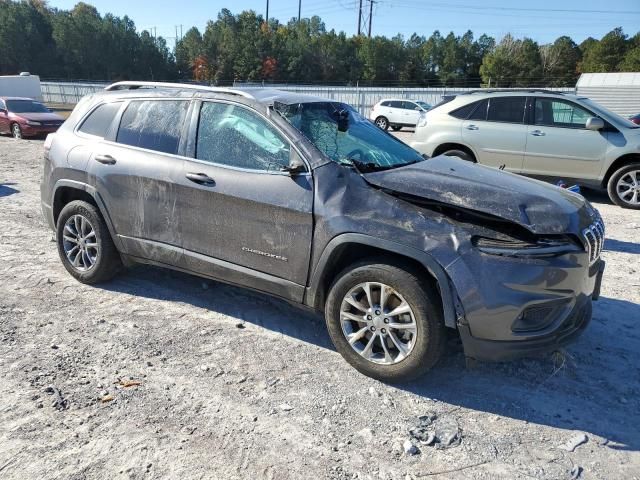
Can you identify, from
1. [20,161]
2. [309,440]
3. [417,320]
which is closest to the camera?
[309,440]

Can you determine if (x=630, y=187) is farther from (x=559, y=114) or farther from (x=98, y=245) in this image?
(x=98, y=245)

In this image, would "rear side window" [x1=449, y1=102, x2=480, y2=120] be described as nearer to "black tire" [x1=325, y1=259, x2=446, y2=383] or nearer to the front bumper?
the front bumper

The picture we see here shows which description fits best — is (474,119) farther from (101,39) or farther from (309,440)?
(101,39)

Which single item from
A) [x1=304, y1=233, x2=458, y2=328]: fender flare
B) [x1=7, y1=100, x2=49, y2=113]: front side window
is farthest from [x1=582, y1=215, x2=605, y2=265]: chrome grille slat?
[x1=7, y1=100, x2=49, y2=113]: front side window

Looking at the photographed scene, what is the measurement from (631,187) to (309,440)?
750 centimetres

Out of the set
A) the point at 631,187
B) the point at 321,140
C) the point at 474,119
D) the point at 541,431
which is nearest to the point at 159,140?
the point at 321,140

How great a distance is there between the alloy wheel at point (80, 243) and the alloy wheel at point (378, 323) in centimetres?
249

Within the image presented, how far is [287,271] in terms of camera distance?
3605mm

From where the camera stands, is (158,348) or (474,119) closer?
(158,348)

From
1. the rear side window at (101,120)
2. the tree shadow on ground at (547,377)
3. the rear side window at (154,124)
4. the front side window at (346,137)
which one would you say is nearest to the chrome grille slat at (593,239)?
the tree shadow on ground at (547,377)

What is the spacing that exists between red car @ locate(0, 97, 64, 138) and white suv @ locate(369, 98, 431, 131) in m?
13.6

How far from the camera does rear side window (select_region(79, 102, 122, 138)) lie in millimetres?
4586

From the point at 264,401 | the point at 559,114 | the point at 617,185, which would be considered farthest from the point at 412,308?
the point at 559,114

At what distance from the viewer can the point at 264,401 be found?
3.19 meters
